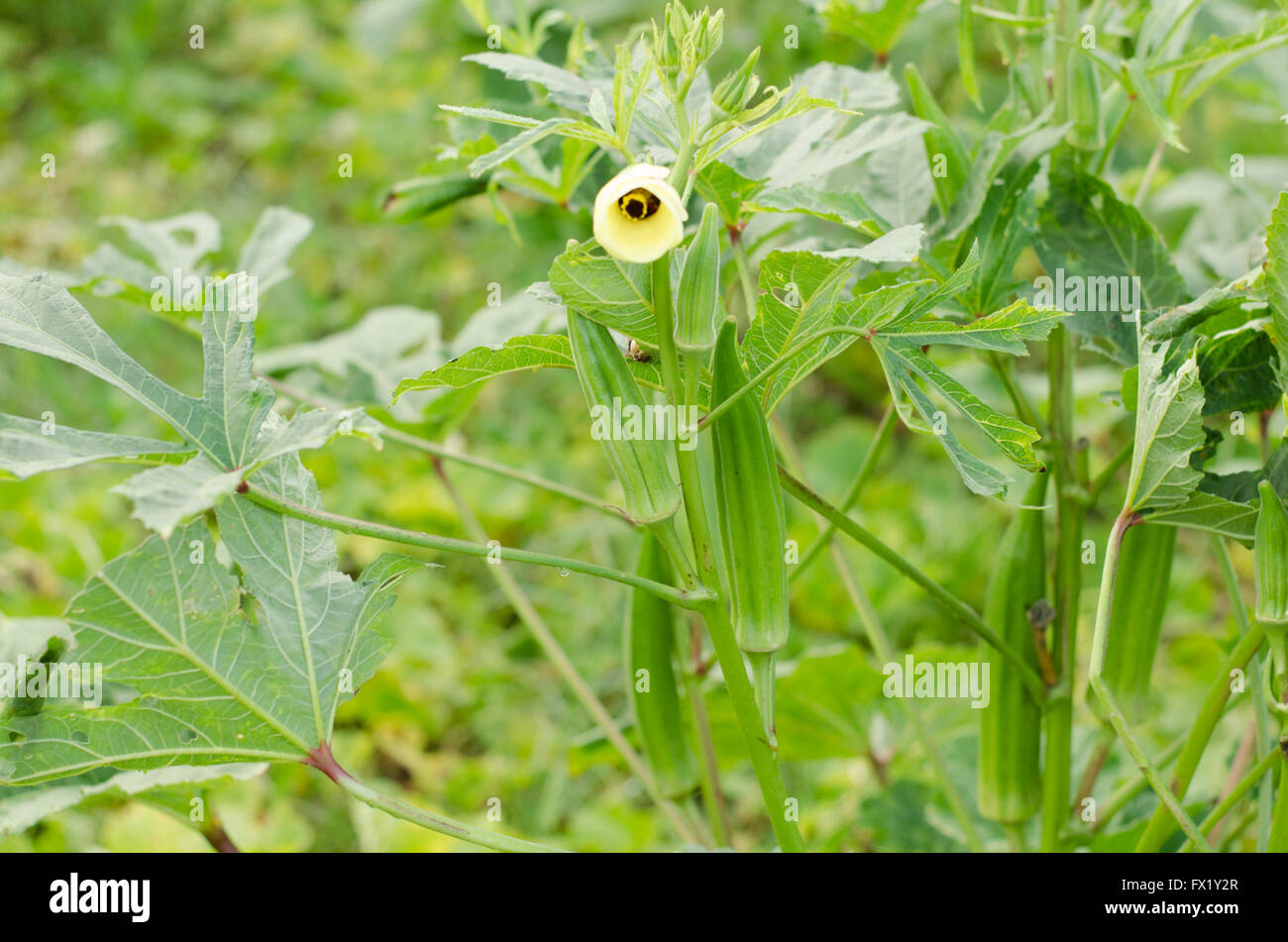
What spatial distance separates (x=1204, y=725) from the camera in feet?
2.05

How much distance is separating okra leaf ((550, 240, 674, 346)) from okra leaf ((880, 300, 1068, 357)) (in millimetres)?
135

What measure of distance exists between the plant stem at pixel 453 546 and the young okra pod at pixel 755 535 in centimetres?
5

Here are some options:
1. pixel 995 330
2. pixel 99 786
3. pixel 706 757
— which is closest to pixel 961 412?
pixel 995 330

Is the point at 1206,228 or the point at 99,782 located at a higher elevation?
the point at 1206,228

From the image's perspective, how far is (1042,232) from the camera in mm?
768

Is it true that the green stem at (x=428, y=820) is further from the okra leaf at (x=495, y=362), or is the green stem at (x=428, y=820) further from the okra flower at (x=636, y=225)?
the okra flower at (x=636, y=225)

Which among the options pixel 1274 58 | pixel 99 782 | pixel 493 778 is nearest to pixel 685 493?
pixel 99 782

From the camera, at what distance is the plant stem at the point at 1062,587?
774 millimetres

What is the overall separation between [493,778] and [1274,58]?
1197 millimetres

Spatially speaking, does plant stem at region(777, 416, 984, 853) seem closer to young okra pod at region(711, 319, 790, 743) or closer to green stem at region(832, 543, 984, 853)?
green stem at region(832, 543, 984, 853)

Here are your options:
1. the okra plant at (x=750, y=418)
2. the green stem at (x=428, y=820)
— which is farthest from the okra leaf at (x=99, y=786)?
the green stem at (x=428, y=820)

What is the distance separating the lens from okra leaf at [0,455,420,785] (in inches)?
23.6

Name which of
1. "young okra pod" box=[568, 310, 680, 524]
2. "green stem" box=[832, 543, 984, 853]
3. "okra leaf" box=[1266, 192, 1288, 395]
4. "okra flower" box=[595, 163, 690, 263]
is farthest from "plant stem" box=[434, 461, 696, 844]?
"okra leaf" box=[1266, 192, 1288, 395]
